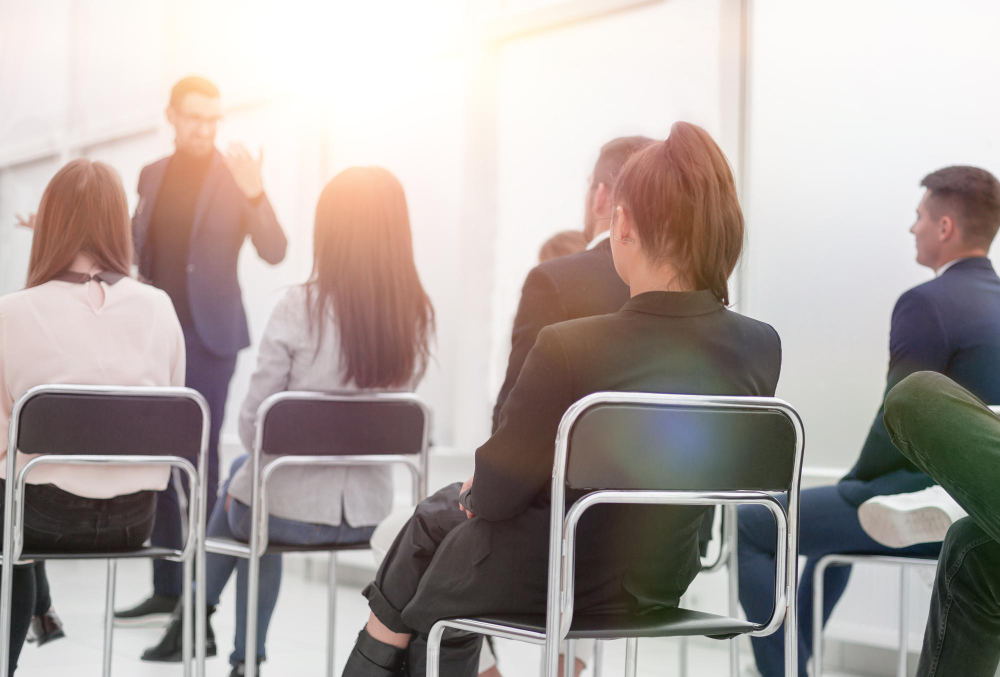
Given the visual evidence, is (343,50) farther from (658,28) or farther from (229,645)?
(229,645)

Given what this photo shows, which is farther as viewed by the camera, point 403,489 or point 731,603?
point 403,489

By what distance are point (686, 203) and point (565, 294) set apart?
640 mm

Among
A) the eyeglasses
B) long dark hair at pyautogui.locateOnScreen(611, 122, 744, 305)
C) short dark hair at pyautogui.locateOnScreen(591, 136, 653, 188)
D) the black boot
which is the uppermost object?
the eyeglasses

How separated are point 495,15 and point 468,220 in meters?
0.82

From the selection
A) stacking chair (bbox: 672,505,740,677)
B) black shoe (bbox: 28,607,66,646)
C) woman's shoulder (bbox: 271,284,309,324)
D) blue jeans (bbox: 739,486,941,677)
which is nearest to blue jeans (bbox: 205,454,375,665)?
woman's shoulder (bbox: 271,284,309,324)

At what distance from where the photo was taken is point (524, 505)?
1.27 m

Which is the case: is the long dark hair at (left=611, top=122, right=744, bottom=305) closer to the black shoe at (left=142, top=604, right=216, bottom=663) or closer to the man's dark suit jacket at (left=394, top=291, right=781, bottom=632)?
the man's dark suit jacket at (left=394, top=291, right=781, bottom=632)

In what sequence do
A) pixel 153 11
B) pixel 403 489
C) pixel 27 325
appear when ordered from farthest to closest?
pixel 153 11 < pixel 403 489 < pixel 27 325

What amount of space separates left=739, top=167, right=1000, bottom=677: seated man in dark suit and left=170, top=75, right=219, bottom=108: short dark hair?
7.09 feet

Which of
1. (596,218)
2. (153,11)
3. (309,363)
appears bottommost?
(309,363)

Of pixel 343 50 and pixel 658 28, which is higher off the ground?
pixel 343 50

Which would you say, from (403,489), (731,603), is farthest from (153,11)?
(731,603)

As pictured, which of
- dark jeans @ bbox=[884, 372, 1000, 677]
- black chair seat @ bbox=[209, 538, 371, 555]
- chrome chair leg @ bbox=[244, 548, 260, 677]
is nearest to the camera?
dark jeans @ bbox=[884, 372, 1000, 677]

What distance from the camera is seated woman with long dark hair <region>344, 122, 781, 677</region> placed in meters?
1.23
